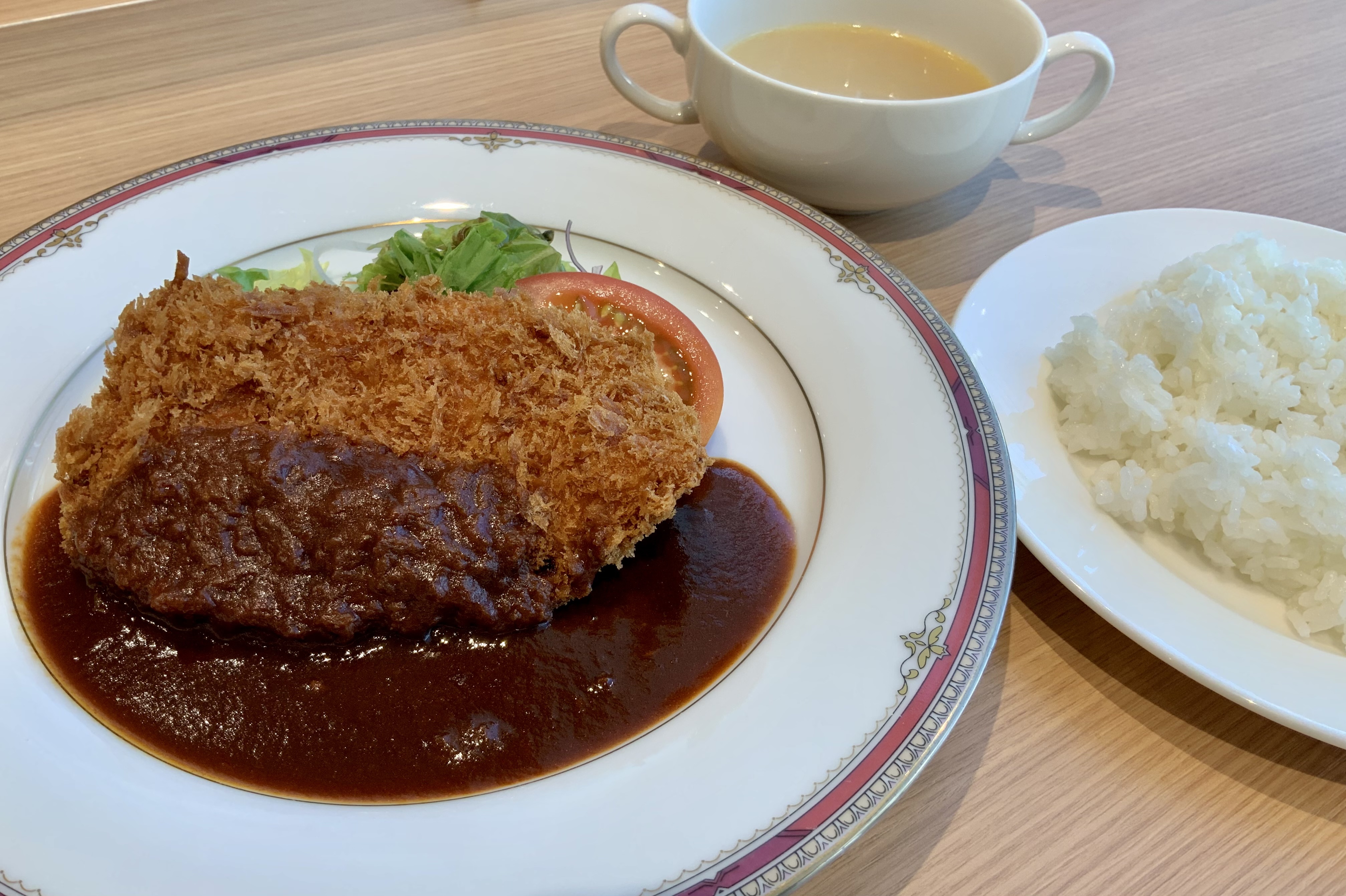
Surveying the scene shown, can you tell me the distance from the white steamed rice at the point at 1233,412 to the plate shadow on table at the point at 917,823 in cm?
59

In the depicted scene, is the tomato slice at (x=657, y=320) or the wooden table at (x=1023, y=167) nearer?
the wooden table at (x=1023, y=167)

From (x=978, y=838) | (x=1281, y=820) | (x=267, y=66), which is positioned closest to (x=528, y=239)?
(x=267, y=66)

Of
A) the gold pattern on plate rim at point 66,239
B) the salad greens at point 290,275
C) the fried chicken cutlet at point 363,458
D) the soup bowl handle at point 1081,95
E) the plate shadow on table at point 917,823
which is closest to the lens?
the plate shadow on table at point 917,823

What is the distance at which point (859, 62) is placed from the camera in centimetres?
256

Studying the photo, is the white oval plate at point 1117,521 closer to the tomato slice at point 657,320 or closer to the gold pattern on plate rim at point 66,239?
the tomato slice at point 657,320

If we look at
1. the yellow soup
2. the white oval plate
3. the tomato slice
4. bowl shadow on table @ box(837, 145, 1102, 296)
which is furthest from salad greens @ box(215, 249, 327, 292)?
the white oval plate

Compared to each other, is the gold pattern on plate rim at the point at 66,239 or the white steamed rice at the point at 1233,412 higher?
the gold pattern on plate rim at the point at 66,239

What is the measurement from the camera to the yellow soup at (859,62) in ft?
8.14

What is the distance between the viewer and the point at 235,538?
5.38 ft

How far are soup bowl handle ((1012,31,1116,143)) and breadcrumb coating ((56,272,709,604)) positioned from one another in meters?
1.12

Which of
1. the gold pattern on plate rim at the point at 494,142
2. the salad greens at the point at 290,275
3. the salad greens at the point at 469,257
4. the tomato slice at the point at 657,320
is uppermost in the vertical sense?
the gold pattern on plate rim at the point at 494,142

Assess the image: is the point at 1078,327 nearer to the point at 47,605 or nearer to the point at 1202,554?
the point at 1202,554

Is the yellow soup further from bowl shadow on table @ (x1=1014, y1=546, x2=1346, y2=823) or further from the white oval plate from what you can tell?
bowl shadow on table @ (x1=1014, y1=546, x2=1346, y2=823)

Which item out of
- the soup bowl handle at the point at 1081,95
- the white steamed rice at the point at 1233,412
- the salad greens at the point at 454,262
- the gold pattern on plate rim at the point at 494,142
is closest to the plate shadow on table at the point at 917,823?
the white steamed rice at the point at 1233,412
